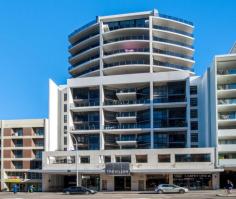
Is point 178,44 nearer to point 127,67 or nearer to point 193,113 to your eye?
point 127,67

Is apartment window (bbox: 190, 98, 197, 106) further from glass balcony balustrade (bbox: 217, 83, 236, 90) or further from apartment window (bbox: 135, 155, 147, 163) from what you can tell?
apartment window (bbox: 135, 155, 147, 163)

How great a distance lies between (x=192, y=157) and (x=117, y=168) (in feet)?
43.1

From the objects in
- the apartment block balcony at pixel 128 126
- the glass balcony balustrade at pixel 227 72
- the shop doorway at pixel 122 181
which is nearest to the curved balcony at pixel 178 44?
the apartment block balcony at pixel 128 126

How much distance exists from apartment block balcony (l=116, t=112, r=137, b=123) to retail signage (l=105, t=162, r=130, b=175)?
15579 millimetres

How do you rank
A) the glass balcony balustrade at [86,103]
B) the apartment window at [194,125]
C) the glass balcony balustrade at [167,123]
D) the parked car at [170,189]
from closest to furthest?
the parked car at [170,189], the glass balcony balustrade at [167,123], the apartment window at [194,125], the glass balcony balustrade at [86,103]

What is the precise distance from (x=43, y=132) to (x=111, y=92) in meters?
17.3

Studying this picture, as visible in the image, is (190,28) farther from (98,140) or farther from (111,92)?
(98,140)

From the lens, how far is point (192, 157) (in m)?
75.1

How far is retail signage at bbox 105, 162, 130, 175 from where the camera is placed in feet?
249

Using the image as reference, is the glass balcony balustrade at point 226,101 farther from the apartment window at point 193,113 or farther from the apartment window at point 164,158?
the apartment window at point 164,158

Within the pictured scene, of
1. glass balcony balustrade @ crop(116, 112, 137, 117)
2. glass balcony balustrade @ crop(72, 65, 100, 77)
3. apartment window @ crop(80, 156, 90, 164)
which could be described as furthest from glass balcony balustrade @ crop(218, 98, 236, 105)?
glass balcony balustrade @ crop(72, 65, 100, 77)

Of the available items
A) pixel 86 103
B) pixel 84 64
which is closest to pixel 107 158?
pixel 86 103

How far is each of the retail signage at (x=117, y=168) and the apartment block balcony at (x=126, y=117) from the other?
15.6 meters

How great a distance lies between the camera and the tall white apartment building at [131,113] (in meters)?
76.5
